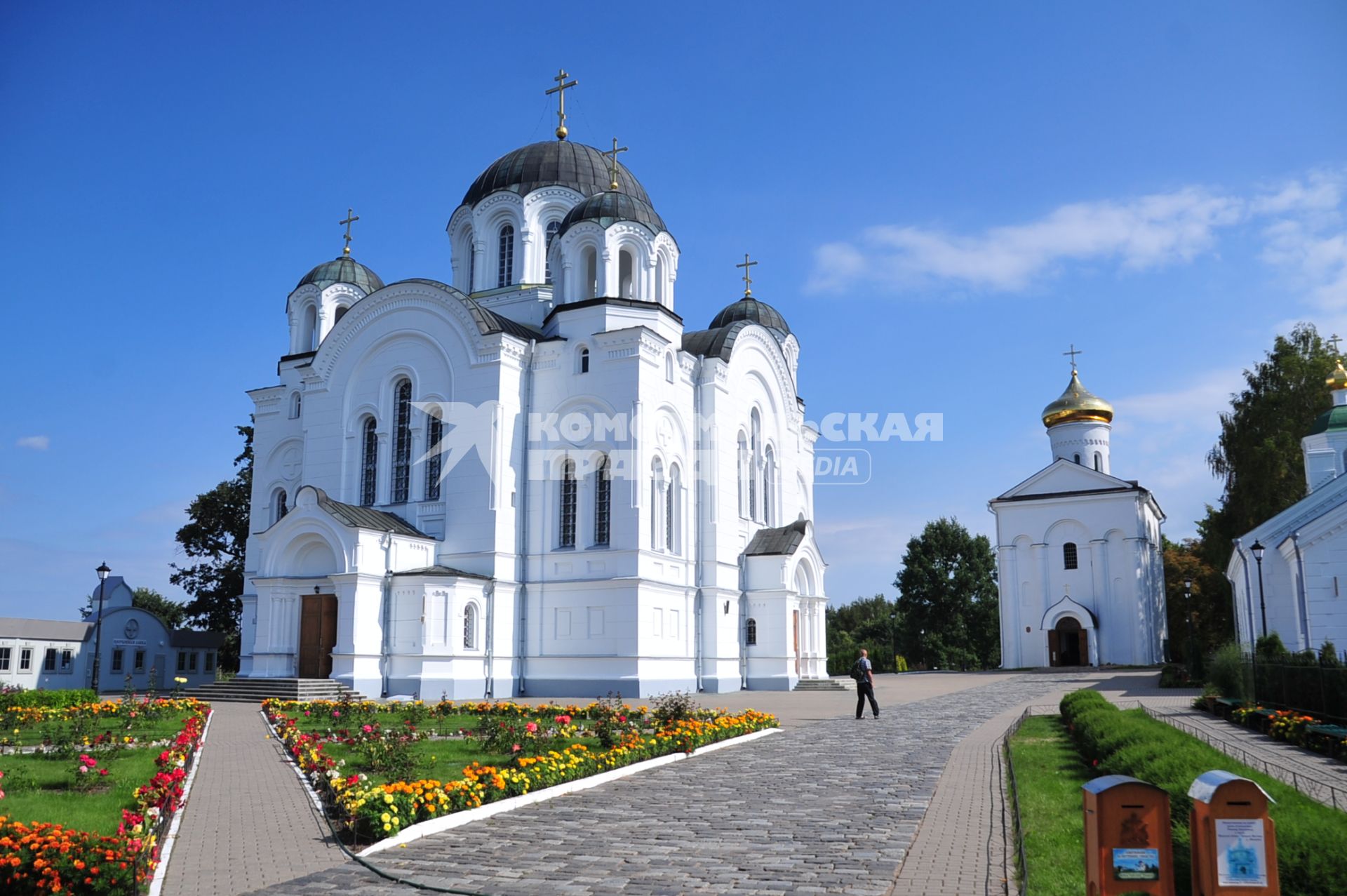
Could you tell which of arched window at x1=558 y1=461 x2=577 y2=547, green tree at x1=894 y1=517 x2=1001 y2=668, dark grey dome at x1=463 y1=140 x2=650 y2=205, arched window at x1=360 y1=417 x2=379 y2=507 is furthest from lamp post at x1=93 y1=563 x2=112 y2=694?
green tree at x1=894 y1=517 x2=1001 y2=668

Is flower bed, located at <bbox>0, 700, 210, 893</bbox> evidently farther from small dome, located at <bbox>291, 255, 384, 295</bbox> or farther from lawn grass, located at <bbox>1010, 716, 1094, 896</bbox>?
small dome, located at <bbox>291, 255, 384, 295</bbox>

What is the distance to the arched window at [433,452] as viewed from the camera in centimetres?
2898

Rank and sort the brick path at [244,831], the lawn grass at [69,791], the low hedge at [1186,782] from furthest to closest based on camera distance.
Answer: the lawn grass at [69,791], the brick path at [244,831], the low hedge at [1186,782]

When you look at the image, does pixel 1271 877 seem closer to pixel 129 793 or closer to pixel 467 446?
pixel 129 793

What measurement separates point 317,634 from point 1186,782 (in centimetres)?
2380

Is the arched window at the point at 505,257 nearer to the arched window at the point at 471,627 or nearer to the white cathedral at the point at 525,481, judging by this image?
the white cathedral at the point at 525,481

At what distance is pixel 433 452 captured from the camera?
1150 inches

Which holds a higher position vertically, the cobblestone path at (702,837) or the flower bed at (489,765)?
the flower bed at (489,765)

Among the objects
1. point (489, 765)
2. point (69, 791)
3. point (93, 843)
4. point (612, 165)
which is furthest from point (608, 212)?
point (93, 843)

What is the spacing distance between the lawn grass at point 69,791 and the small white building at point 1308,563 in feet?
72.8

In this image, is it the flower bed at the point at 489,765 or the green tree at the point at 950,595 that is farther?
the green tree at the point at 950,595

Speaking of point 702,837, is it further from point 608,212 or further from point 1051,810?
point 608,212

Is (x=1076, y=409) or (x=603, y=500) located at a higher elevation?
(x=1076, y=409)

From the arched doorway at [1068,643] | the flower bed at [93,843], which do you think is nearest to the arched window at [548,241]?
the flower bed at [93,843]
